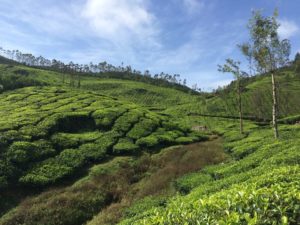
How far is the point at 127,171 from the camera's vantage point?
33062mm

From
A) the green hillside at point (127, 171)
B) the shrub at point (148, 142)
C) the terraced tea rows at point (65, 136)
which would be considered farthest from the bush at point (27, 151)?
the shrub at point (148, 142)

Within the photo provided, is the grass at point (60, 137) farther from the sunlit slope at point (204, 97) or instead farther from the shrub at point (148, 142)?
the sunlit slope at point (204, 97)

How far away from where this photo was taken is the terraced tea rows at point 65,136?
3272cm

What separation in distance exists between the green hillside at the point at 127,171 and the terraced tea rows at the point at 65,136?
11 centimetres

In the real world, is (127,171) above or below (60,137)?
below

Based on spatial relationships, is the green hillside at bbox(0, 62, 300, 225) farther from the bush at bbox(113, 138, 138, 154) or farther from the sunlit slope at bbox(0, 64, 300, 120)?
the sunlit slope at bbox(0, 64, 300, 120)

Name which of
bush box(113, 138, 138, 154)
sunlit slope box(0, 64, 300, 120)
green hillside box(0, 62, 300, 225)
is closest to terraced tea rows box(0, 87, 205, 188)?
bush box(113, 138, 138, 154)

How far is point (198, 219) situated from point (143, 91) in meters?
138

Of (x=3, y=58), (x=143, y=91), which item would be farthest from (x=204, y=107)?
(x=3, y=58)

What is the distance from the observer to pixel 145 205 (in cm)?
2178

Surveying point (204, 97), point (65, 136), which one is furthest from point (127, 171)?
point (204, 97)

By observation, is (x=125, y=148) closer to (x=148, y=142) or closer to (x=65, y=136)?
(x=148, y=142)

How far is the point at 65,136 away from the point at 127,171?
12268mm

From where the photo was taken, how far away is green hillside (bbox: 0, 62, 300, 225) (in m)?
9.05
